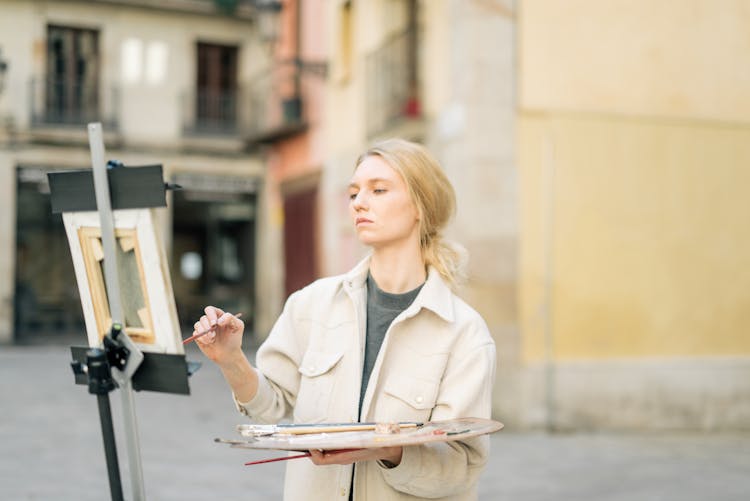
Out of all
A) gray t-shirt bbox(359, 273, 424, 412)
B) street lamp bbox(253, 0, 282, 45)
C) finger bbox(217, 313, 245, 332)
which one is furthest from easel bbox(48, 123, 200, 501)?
street lamp bbox(253, 0, 282, 45)

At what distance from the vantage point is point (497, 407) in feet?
31.9

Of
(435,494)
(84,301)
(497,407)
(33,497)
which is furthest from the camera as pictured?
(497,407)

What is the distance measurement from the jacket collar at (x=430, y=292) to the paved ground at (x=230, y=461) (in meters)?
3.93

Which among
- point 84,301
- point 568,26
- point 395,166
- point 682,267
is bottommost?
point 682,267

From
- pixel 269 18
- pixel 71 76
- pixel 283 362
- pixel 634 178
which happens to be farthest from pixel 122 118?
pixel 283 362

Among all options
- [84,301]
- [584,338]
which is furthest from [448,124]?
[84,301]

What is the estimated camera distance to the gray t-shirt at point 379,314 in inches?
106

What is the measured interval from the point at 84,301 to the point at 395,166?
1.07 metres

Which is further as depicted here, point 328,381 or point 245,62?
point 245,62

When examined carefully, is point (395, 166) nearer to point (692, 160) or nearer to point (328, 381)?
point (328, 381)

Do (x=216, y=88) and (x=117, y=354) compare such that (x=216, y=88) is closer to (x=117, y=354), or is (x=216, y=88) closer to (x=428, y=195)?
(x=117, y=354)

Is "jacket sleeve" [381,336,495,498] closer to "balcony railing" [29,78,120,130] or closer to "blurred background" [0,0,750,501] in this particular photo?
"blurred background" [0,0,750,501]

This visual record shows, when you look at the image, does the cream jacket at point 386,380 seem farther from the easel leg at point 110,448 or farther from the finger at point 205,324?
the easel leg at point 110,448

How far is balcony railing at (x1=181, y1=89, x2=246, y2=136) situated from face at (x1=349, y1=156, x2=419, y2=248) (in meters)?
17.9
